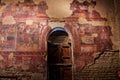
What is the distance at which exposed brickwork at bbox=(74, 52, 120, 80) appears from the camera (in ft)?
26.7

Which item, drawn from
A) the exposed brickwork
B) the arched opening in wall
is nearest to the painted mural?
the exposed brickwork

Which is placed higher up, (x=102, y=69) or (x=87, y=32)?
(x=87, y=32)

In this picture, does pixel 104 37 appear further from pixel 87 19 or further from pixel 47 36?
pixel 47 36

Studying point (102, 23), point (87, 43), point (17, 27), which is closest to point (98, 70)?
point (87, 43)

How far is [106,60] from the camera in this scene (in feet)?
27.0

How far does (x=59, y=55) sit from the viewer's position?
8836 millimetres

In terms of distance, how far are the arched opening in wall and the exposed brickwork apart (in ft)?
2.48

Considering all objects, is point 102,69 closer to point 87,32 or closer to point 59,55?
point 87,32

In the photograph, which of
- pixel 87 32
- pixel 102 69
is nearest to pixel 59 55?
pixel 87 32

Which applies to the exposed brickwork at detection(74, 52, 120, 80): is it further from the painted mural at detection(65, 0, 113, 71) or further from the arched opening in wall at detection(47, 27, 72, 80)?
the arched opening in wall at detection(47, 27, 72, 80)

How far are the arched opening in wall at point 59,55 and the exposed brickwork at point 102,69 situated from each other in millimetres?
757

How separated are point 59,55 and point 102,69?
182cm

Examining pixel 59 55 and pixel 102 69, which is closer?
pixel 102 69

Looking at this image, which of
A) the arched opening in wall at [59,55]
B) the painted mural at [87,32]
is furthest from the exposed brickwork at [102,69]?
the arched opening in wall at [59,55]
